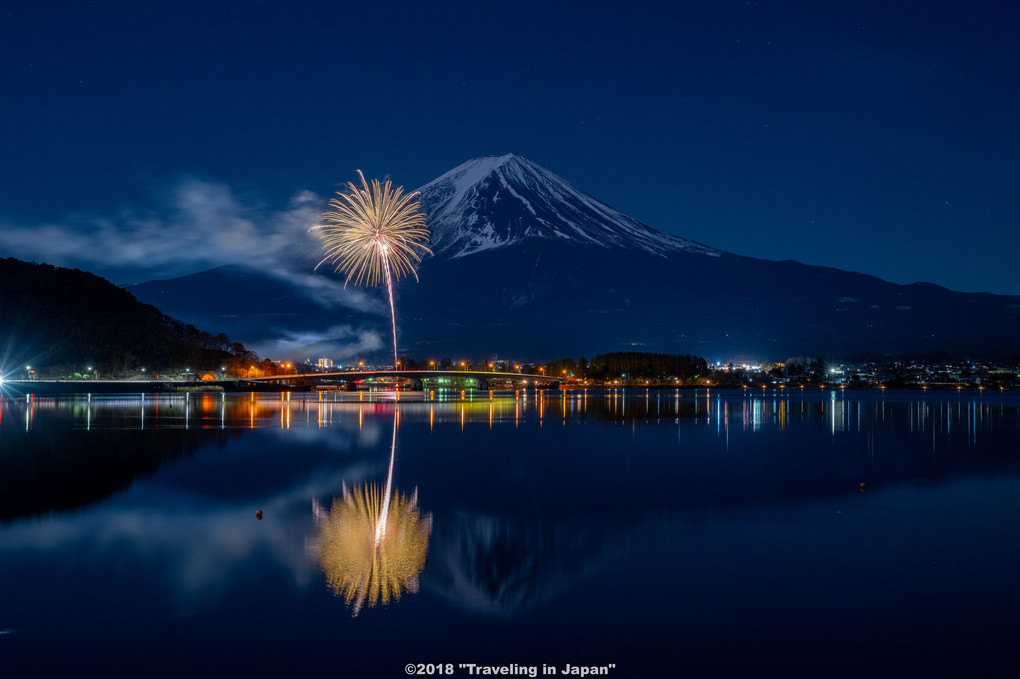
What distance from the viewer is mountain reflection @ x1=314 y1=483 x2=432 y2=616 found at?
954cm

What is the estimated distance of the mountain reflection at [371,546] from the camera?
9.54m

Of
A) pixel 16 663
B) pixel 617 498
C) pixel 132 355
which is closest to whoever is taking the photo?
pixel 16 663

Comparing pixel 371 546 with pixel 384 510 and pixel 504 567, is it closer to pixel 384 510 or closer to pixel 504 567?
pixel 504 567

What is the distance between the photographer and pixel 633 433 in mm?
34844

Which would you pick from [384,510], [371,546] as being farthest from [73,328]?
[371,546]

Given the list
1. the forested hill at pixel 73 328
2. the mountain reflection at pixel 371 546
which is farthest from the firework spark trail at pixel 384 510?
the forested hill at pixel 73 328

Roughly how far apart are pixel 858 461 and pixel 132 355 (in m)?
112

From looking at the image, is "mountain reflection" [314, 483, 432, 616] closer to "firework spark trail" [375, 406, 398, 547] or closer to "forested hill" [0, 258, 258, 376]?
"firework spark trail" [375, 406, 398, 547]

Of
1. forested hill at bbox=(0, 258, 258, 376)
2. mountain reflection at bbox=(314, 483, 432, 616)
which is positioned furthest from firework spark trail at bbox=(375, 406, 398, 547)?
forested hill at bbox=(0, 258, 258, 376)

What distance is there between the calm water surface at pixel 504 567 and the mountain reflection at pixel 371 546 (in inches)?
1.9

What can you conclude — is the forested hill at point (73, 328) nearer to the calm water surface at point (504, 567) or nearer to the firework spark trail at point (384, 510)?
the calm water surface at point (504, 567)

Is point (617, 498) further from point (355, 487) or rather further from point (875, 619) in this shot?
point (875, 619)

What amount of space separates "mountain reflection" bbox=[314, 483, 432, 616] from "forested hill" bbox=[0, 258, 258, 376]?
102104 millimetres

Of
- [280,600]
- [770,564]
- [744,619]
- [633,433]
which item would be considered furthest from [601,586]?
[633,433]
